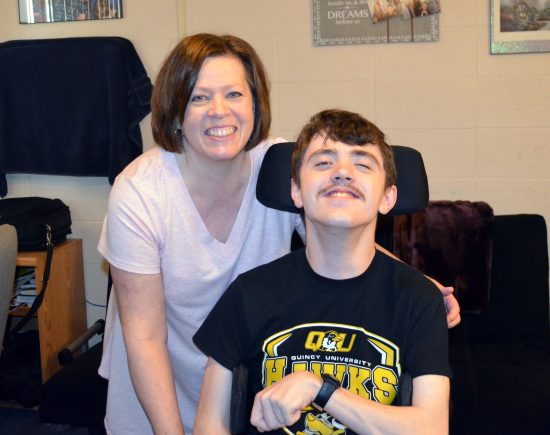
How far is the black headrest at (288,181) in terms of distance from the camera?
5.00ft

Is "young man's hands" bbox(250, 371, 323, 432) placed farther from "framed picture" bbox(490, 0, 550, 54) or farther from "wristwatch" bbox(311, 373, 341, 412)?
"framed picture" bbox(490, 0, 550, 54)

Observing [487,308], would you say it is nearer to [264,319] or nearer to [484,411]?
[484,411]

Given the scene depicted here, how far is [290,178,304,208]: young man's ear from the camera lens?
1.52m

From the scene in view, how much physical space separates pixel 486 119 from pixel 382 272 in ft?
5.56

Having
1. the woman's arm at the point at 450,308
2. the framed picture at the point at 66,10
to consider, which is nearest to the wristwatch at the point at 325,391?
the woman's arm at the point at 450,308

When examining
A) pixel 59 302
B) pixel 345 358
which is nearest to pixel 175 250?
pixel 345 358

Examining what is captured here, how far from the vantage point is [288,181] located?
1.57 m

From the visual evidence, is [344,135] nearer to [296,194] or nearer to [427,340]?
[296,194]

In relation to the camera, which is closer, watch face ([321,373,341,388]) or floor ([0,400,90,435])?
watch face ([321,373,341,388])

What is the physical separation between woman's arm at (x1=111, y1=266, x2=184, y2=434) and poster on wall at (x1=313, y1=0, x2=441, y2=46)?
173cm

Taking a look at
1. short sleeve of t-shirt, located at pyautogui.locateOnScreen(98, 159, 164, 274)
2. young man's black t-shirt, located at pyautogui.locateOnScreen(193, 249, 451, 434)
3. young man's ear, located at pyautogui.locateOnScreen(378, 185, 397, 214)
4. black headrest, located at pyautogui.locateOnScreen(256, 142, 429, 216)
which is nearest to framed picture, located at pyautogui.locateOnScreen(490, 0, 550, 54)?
black headrest, located at pyautogui.locateOnScreen(256, 142, 429, 216)

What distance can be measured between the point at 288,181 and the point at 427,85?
1.57m

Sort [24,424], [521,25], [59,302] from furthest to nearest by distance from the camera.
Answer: [59,302] < [24,424] < [521,25]

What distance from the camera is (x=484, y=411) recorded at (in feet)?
7.14
